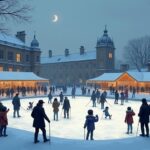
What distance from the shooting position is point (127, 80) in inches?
1813

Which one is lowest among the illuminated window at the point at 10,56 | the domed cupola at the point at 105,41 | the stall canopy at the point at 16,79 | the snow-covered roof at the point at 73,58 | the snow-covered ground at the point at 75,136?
the snow-covered ground at the point at 75,136

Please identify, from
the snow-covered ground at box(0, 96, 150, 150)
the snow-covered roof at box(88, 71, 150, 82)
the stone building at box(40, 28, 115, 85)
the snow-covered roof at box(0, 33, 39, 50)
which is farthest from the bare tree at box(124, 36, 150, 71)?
the snow-covered ground at box(0, 96, 150, 150)

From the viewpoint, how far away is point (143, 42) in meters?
78.3

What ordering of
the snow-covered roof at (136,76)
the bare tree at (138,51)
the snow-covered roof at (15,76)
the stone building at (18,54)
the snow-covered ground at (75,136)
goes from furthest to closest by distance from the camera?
the bare tree at (138,51) → the stone building at (18,54) → the snow-covered roof at (136,76) → the snow-covered roof at (15,76) → the snow-covered ground at (75,136)

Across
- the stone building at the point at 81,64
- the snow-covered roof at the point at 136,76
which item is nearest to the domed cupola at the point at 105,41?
the stone building at the point at 81,64

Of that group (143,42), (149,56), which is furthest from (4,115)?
(143,42)

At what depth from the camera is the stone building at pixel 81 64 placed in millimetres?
65938

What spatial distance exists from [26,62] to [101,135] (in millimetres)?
45070

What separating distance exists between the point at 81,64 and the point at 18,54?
23.8 metres

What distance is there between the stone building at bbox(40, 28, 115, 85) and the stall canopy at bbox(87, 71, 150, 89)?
14.3 meters

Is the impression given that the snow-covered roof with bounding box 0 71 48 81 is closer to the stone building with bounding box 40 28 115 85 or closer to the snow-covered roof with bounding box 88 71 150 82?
the snow-covered roof with bounding box 88 71 150 82

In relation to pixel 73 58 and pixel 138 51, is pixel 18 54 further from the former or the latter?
pixel 138 51

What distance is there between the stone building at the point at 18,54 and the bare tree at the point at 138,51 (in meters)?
26.8

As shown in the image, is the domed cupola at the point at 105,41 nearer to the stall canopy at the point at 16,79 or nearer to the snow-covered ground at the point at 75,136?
the stall canopy at the point at 16,79
